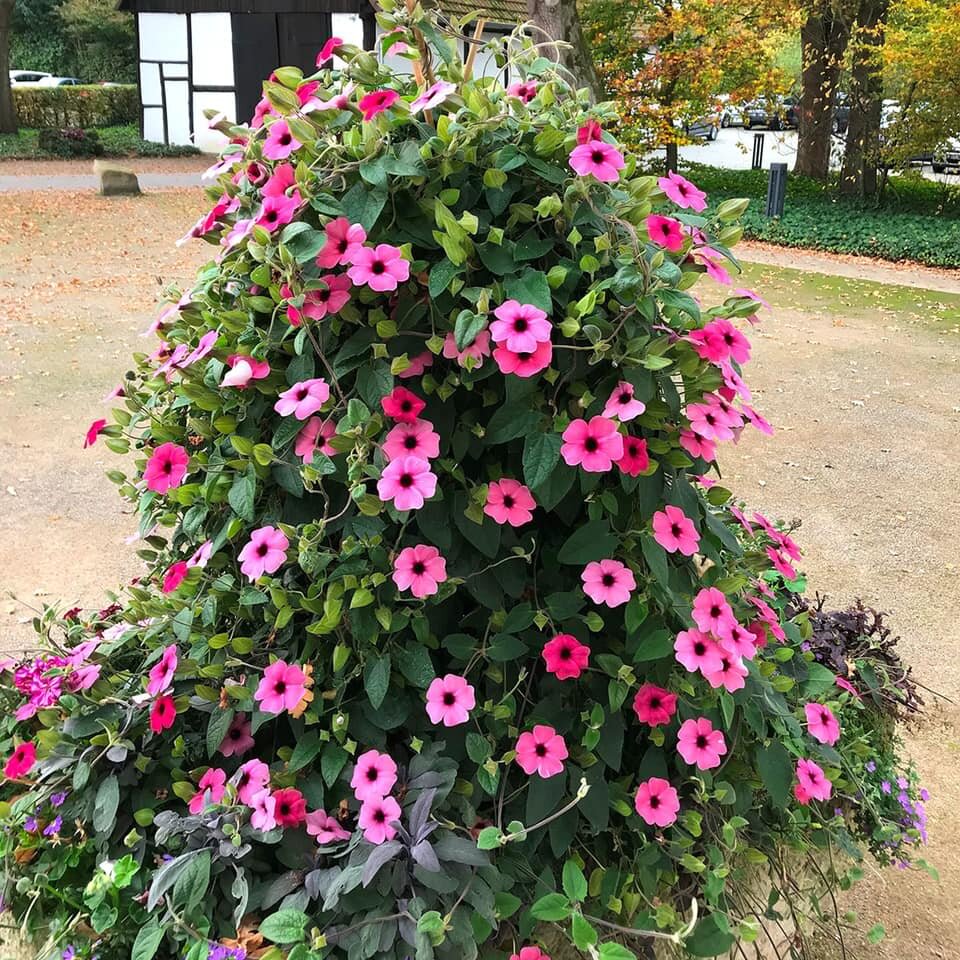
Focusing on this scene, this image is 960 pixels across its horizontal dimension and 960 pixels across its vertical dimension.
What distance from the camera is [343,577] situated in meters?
1.43

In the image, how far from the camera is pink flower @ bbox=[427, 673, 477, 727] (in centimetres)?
142

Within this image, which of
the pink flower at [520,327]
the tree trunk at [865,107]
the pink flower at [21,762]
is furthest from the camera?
the tree trunk at [865,107]

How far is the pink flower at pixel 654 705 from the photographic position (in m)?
1.49

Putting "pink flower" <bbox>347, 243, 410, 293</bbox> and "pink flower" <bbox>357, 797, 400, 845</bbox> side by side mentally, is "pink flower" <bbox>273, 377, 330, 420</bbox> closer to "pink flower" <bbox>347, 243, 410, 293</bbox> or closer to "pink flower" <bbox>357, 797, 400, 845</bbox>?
"pink flower" <bbox>347, 243, 410, 293</bbox>

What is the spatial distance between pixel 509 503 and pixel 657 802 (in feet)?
1.75

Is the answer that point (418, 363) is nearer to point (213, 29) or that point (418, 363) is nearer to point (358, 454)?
point (358, 454)

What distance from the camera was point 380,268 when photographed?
1400 millimetres

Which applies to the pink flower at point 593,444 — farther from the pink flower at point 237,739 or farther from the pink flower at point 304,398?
the pink flower at point 237,739

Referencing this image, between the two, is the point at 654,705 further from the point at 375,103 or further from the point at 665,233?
the point at 375,103

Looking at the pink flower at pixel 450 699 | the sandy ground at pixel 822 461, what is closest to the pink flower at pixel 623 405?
the pink flower at pixel 450 699

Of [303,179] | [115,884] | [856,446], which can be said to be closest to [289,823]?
[115,884]

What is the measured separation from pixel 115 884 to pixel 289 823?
0.87 ft

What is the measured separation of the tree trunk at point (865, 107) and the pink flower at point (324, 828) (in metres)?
15.8

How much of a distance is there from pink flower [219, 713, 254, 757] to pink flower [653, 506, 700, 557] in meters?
0.74
